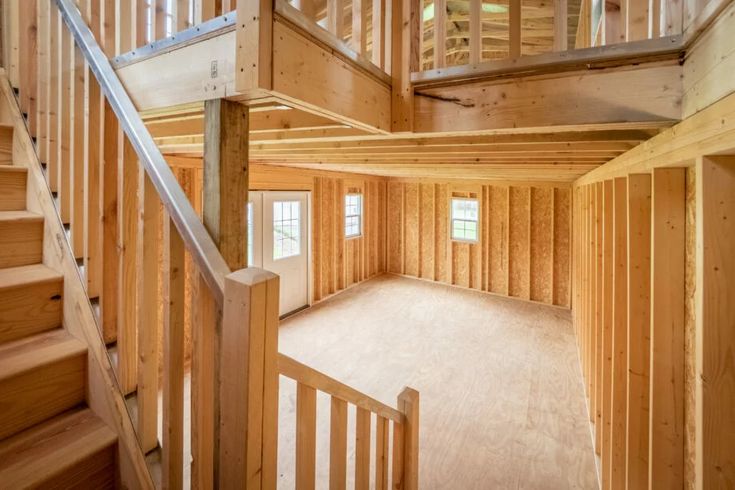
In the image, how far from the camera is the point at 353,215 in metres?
7.39

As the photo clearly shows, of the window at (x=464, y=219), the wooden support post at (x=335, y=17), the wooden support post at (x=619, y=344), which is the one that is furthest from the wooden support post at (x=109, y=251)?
the window at (x=464, y=219)

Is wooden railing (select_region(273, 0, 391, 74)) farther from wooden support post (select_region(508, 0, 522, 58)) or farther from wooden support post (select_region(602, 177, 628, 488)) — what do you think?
wooden support post (select_region(602, 177, 628, 488))

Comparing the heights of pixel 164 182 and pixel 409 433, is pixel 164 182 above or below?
above

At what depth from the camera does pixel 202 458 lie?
34.9 inches

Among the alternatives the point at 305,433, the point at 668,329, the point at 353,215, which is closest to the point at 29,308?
the point at 305,433

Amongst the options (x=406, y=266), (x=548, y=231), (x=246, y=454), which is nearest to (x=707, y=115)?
(x=246, y=454)

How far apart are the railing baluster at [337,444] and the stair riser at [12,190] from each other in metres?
1.73

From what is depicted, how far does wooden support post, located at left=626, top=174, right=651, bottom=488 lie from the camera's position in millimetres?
1729

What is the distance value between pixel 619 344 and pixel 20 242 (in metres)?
3.05

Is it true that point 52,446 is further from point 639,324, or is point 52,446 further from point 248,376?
point 639,324

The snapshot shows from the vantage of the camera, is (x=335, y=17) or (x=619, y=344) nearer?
(x=335, y=17)

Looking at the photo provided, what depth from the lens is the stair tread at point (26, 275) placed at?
49.3 inches

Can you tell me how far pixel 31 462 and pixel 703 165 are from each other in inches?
86.6

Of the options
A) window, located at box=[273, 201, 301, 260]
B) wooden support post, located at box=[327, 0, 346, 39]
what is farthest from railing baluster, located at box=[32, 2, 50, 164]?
window, located at box=[273, 201, 301, 260]
